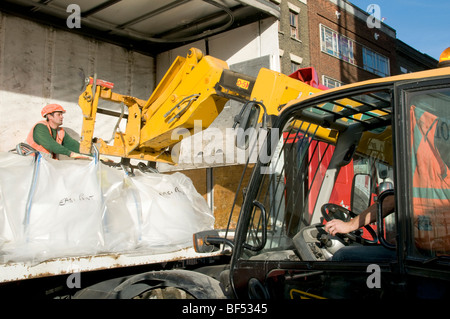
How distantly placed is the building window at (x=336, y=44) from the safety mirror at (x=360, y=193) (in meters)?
21.0

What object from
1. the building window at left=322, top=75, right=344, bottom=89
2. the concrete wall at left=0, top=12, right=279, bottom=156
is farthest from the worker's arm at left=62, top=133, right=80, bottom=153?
the building window at left=322, top=75, right=344, bottom=89

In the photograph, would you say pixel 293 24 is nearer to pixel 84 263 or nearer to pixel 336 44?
pixel 336 44

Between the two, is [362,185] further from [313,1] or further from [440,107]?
[313,1]

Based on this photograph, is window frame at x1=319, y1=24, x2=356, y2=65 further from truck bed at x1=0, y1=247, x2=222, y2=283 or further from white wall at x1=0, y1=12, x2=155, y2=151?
truck bed at x1=0, y1=247, x2=222, y2=283

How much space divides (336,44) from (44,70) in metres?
19.1

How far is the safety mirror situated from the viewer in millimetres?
2837

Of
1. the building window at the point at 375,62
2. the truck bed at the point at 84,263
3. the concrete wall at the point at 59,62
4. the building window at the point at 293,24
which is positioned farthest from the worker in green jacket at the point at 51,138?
the building window at the point at 375,62

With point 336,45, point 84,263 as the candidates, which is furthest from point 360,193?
point 336,45

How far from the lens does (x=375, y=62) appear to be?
86.0ft

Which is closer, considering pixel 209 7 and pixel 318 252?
pixel 318 252

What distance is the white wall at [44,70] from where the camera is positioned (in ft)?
23.3

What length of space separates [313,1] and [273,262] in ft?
73.7

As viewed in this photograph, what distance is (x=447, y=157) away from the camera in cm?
181
